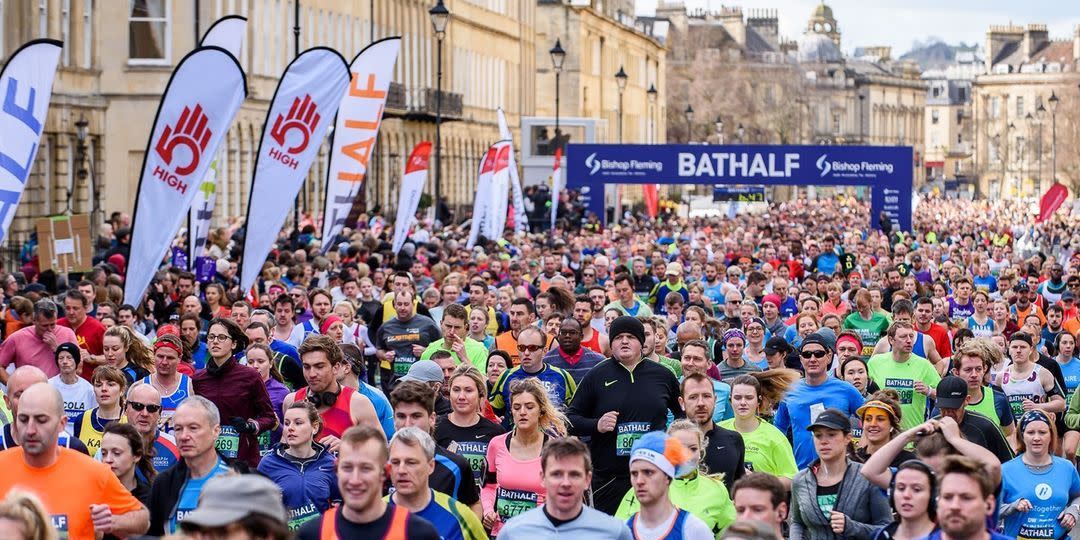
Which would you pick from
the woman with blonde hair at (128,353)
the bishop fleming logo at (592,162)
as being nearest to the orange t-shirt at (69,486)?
the woman with blonde hair at (128,353)

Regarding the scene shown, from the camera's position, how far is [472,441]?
11375mm

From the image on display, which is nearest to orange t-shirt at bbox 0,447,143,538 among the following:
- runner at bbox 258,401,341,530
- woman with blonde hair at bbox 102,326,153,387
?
runner at bbox 258,401,341,530

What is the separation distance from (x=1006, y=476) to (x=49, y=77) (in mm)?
8372

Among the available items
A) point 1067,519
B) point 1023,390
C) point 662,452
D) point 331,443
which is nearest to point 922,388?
point 1023,390

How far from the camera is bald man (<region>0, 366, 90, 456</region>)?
10430mm

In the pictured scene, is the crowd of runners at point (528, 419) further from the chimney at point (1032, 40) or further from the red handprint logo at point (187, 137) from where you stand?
the chimney at point (1032, 40)

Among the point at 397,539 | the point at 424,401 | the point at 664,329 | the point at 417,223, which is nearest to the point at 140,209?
the point at 664,329

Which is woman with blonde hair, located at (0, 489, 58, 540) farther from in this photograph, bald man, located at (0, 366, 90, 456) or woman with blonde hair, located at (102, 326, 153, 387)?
woman with blonde hair, located at (102, 326, 153, 387)

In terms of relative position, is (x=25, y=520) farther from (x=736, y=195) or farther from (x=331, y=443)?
(x=736, y=195)

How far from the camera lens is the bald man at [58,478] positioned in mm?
8531

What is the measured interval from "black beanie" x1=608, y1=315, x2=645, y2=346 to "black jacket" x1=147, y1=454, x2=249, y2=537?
359cm

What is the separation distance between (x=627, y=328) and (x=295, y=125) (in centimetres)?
929

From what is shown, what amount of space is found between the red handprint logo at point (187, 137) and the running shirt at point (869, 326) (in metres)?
5.66

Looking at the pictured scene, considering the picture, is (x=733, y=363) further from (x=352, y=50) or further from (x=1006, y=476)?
(x=352, y=50)
